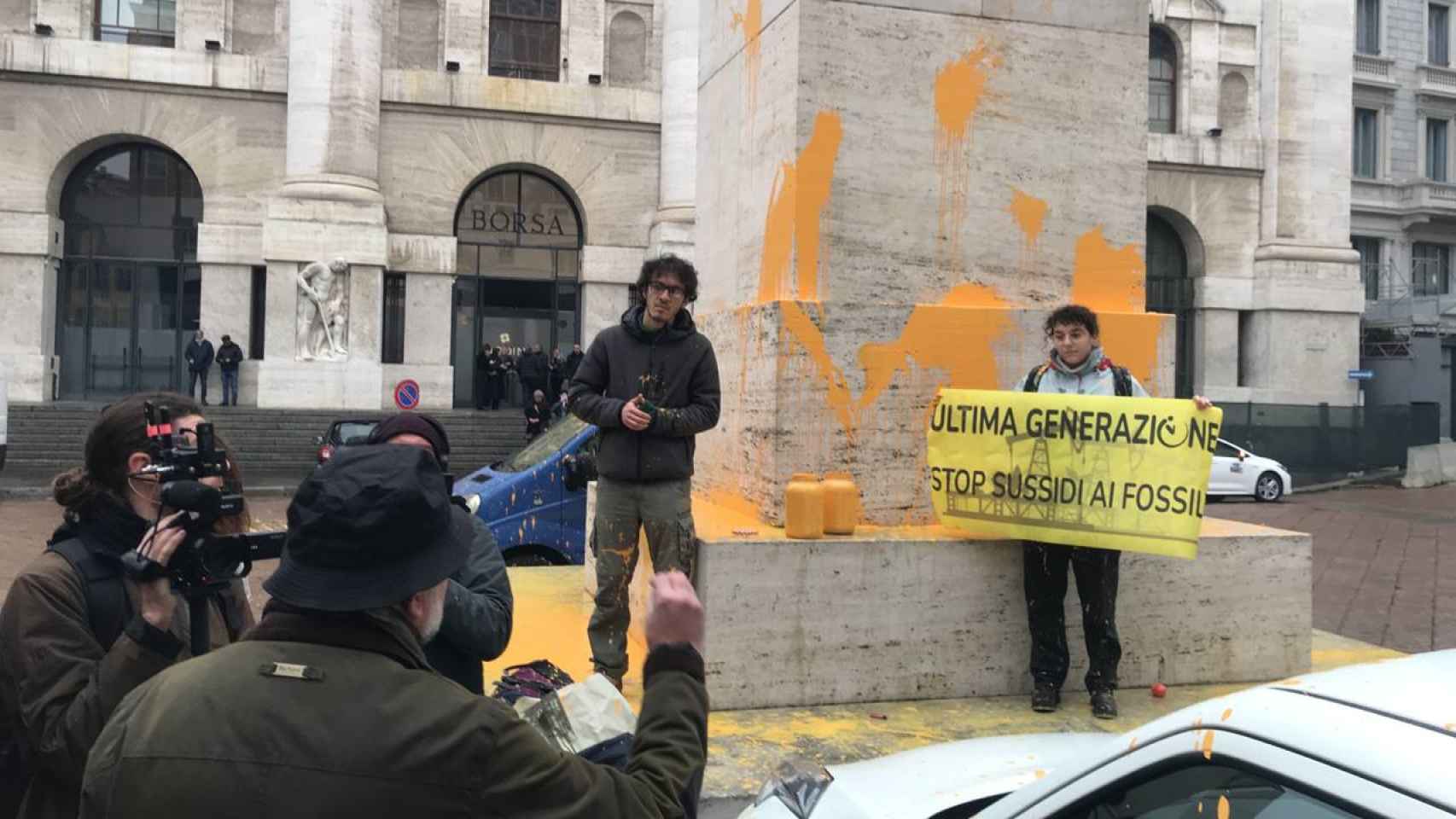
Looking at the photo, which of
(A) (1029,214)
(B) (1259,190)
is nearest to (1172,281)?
(B) (1259,190)

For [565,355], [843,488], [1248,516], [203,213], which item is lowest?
[1248,516]

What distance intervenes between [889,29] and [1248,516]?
13979mm

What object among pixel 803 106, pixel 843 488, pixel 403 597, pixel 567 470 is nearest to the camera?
pixel 403 597

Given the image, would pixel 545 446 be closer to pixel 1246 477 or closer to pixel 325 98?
pixel 1246 477

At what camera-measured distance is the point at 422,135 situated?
26.4 m

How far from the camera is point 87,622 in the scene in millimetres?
2377

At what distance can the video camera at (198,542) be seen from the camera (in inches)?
84.1

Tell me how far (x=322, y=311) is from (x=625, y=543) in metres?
21.2

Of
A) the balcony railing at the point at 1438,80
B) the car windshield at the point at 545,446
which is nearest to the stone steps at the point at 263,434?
the car windshield at the point at 545,446

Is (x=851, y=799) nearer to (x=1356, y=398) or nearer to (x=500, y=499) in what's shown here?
(x=500, y=499)

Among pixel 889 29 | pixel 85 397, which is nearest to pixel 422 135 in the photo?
pixel 85 397

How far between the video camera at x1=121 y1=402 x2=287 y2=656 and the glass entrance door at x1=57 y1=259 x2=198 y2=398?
26.1 metres

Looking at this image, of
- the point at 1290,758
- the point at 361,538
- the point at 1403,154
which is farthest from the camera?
the point at 1403,154

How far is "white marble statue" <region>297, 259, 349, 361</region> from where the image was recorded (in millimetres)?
24328
